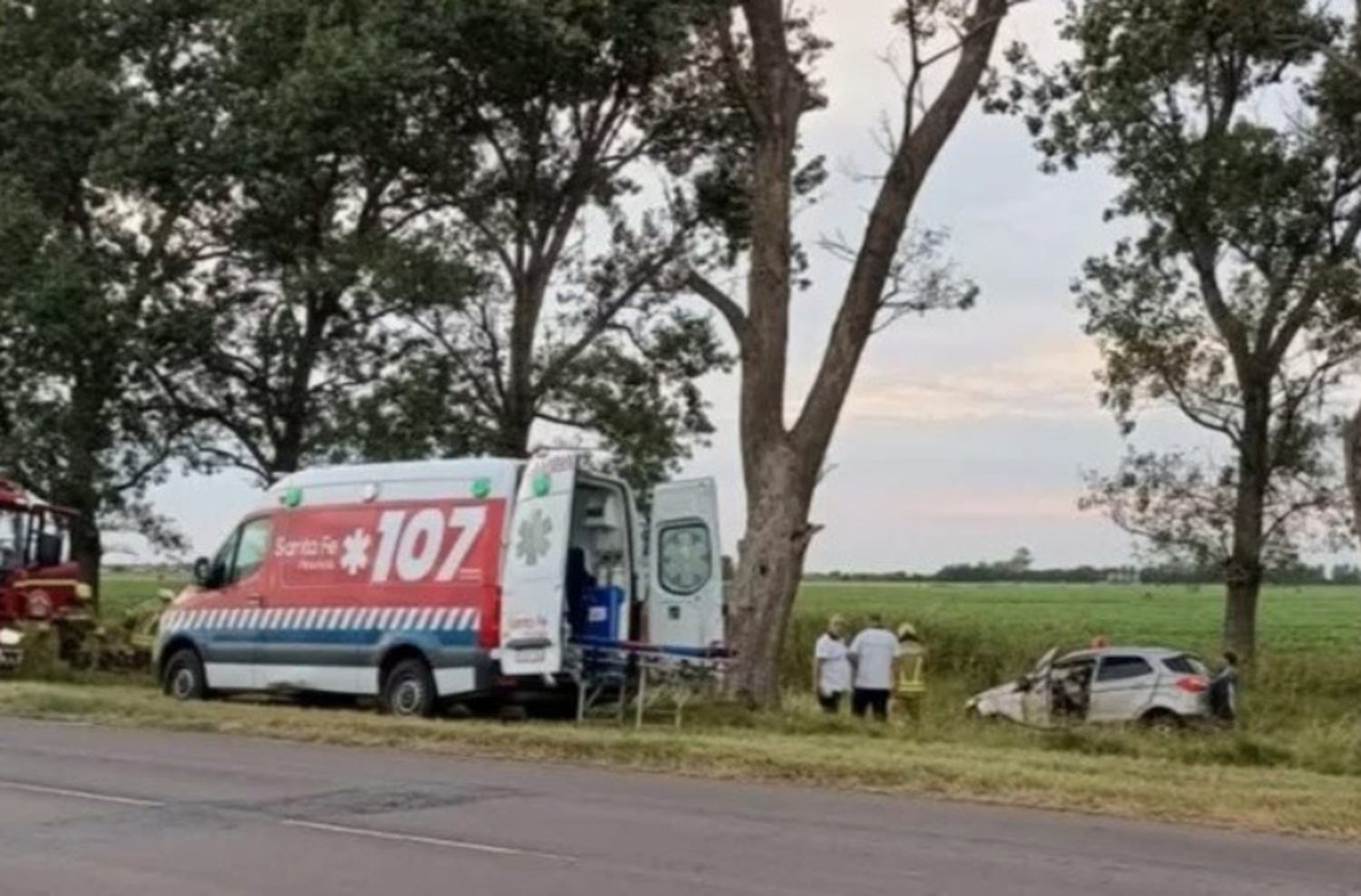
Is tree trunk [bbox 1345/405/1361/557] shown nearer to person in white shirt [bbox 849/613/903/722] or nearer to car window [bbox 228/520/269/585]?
person in white shirt [bbox 849/613/903/722]

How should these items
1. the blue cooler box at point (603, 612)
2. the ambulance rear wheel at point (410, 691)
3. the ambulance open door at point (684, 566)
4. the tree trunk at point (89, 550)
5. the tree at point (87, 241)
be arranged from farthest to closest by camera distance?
1. the tree trunk at point (89, 550)
2. the tree at point (87, 241)
3. the ambulance open door at point (684, 566)
4. the ambulance rear wheel at point (410, 691)
5. the blue cooler box at point (603, 612)

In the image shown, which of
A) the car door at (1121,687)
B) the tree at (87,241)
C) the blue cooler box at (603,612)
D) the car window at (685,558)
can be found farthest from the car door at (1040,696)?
the tree at (87,241)

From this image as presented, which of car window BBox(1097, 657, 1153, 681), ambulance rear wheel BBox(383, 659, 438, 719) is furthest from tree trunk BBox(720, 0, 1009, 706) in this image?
car window BBox(1097, 657, 1153, 681)

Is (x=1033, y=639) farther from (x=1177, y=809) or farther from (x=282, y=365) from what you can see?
(x=1177, y=809)

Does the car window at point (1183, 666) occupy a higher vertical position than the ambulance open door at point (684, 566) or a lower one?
lower

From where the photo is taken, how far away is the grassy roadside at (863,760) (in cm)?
1354

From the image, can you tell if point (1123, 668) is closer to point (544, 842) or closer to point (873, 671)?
point (873, 671)

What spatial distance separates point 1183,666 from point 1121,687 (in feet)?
3.13

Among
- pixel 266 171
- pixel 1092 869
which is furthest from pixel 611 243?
pixel 1092 869

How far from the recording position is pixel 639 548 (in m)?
20.1

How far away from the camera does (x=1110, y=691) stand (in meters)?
27.0

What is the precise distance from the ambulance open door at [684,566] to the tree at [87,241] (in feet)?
50.2

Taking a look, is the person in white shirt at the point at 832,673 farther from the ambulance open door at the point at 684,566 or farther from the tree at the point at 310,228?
the tree at the point at 310,228

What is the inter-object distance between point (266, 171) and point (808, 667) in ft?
43.8
